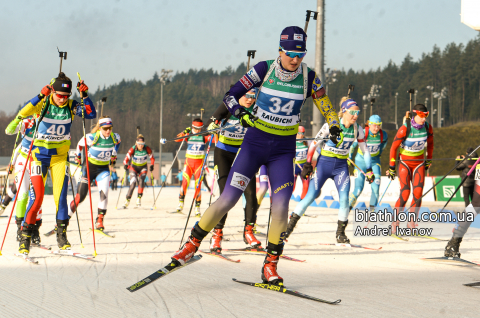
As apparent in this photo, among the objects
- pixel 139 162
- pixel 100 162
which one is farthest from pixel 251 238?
pixel 139 162

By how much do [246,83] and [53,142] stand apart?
10.6 ft

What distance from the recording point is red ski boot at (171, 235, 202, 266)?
4488mm

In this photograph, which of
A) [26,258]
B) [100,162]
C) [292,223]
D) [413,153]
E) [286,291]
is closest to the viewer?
[286,291]

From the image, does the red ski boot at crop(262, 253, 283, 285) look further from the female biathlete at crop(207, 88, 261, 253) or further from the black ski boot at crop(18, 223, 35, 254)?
the black ski boot at crop(18, 223, 35, 254)

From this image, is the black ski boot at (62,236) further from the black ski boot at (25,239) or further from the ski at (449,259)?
the ski at (449,259)

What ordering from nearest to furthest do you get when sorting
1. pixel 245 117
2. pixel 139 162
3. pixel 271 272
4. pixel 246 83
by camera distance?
pixel 245 117
pixel 271 272
pixel 246 83
pixel 139 162

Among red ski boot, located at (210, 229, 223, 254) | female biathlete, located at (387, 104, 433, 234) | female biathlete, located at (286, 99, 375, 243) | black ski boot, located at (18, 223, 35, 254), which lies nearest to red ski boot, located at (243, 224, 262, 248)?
red ski boot, located at (210, 229, 223, 254)

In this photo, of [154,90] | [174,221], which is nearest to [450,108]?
[154,90]

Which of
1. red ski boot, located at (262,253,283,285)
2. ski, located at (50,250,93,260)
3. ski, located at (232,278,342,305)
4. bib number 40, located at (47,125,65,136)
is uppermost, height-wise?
bib number 40, located at (47,125,65,136)

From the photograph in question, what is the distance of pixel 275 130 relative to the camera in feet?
15.7

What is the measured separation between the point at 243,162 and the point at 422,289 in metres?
2.06

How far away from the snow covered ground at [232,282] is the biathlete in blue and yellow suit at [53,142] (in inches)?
22.8

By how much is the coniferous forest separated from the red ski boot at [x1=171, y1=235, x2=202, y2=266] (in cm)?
10167

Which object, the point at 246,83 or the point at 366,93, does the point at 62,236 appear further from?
the point at 366,93
